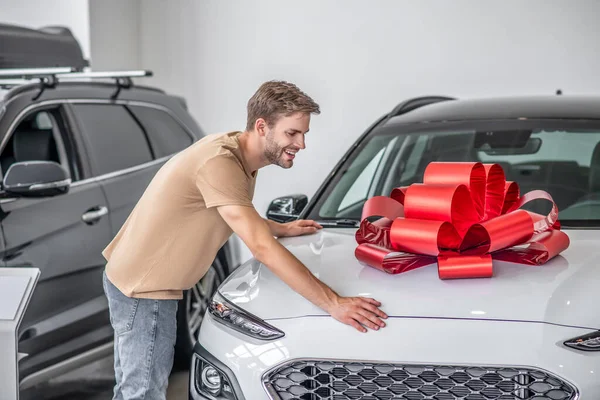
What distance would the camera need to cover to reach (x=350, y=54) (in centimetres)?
665

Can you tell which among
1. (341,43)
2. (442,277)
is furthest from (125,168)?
(341,43)

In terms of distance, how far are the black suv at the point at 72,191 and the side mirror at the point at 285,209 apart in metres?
0.95

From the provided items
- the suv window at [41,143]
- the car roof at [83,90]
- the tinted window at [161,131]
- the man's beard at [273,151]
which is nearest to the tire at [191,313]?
the tinted window at [161,131]

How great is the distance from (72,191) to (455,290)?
2141mm

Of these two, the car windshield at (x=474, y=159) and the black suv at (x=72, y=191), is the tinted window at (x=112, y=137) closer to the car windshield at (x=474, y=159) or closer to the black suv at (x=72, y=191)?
the black suv at (x=72, y=191)

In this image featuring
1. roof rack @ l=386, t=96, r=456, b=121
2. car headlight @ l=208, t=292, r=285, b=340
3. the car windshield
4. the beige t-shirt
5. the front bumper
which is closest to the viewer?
the front bumper

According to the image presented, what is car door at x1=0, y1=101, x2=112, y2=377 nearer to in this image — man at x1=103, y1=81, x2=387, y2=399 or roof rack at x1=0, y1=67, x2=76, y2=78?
roof rack at x1=0, y1=67, x2=76, y2=78

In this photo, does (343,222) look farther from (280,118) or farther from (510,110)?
(510,110)

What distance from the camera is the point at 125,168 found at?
4.25 metres

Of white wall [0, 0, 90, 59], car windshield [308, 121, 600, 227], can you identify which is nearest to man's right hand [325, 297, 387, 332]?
car windshield [308, 121, 600, 227]

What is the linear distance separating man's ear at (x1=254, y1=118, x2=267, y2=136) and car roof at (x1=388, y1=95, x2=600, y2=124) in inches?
49.1

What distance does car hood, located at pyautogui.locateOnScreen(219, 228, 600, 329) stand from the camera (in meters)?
2.11

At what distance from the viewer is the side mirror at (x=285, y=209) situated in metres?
3.28

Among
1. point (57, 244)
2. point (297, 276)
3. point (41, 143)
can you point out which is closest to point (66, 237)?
point (57, 244)
